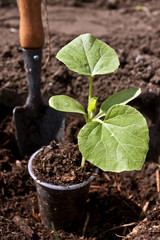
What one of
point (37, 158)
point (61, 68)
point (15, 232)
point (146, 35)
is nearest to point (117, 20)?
point (146, 35)

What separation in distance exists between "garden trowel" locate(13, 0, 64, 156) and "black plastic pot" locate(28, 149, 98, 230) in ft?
1.30

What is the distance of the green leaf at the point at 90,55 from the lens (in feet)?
3.92

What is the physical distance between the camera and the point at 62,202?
4.46 ft

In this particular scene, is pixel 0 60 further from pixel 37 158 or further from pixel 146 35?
pixel 146 35

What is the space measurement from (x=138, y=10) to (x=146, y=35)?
134 cm

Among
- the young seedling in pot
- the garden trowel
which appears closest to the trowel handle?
the garden trowel

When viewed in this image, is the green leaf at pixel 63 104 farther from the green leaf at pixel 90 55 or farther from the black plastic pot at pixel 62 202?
the black plastic pot at pixel 62 202

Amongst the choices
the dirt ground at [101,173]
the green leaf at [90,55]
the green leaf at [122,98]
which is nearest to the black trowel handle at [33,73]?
the dirt ground at [101,173]

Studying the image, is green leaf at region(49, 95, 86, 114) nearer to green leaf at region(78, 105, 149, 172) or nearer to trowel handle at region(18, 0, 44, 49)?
green leaf at region(78, 105, 149, 172)

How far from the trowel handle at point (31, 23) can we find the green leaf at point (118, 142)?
0.77 metres

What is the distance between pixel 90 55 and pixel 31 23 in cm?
54

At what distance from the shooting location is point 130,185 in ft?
5.71

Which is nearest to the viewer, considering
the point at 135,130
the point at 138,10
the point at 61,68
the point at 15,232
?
the point at 135,130

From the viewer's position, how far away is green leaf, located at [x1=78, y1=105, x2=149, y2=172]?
1049 millimetres
